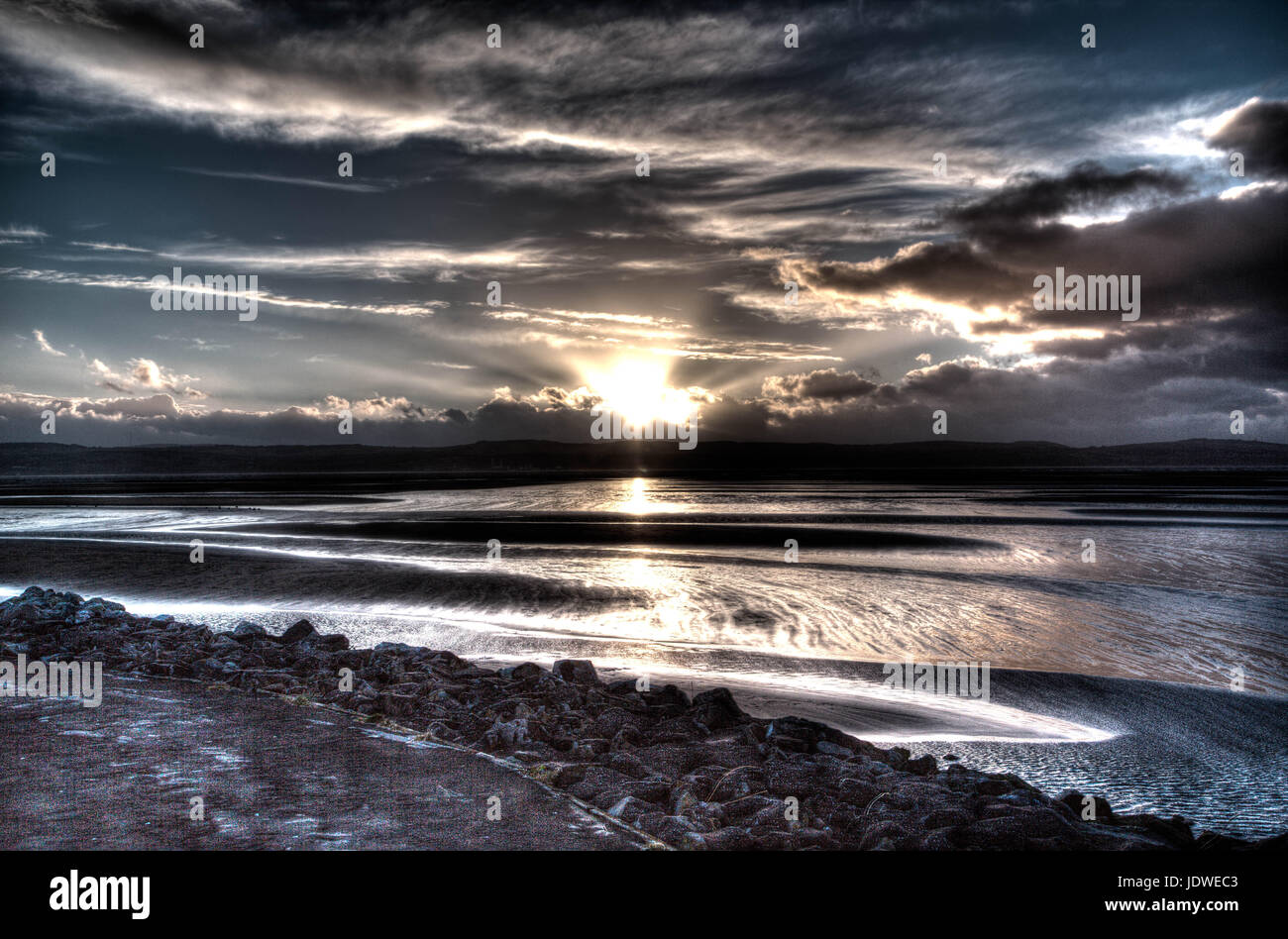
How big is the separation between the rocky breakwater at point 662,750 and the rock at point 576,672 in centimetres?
2

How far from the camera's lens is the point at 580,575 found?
1908 cm

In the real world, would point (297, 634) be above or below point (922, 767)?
above

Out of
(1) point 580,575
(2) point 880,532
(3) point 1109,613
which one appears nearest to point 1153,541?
(2) point 880,532

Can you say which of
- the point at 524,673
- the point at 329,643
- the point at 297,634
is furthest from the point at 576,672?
the point at 297,634

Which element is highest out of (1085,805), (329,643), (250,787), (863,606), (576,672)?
(250,787)

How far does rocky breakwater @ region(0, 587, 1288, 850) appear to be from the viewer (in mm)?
5188

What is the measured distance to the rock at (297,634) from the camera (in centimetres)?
1064

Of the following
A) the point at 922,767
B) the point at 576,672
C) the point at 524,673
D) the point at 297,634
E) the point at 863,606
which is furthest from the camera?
the point at 863,606

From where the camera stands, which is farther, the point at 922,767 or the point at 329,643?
the point at 329,643

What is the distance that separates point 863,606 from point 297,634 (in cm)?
987

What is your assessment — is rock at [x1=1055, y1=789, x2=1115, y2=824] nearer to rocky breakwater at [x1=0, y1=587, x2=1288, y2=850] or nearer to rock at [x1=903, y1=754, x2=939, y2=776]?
rocky breakwater at [x1=0, y1=587, x2=1288, y2=850]

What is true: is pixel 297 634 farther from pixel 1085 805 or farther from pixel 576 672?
pixel 1085 805

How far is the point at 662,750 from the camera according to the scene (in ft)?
22.0
